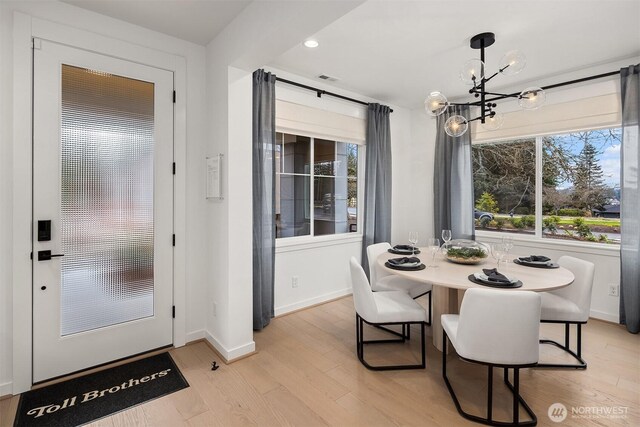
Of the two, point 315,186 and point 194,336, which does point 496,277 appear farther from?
point 194,336

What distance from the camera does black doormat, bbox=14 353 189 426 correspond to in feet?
6.44

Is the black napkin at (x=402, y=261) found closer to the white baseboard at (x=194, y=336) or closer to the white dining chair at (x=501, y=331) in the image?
the white dining chair at (x=501, y=331)

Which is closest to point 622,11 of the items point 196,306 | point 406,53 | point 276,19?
point 406,53

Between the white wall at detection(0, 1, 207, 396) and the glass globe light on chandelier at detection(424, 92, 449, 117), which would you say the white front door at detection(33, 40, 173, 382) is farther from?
the glass globe light on chandelier at detection(424, 92, 449, 117)

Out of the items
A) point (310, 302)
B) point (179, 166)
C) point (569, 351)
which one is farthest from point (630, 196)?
point (179, 166)

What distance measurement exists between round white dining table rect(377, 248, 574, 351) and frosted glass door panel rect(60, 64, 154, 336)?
208cm

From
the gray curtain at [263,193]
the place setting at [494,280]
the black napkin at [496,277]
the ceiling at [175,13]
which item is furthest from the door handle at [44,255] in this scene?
the black napkin at [496,277]

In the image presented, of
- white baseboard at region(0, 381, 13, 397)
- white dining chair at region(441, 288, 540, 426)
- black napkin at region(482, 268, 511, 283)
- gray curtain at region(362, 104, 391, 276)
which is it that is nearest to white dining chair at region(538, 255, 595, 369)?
Answer: black napkin at region(482, 268, 511, 283)

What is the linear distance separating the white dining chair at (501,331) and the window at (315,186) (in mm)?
2330

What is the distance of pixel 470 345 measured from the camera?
74.5 inches

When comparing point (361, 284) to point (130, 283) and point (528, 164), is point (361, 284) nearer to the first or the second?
point (130, 283)

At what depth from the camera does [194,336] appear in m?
2.96

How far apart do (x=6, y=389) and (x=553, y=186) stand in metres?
5.48

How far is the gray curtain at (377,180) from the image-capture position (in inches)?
170
